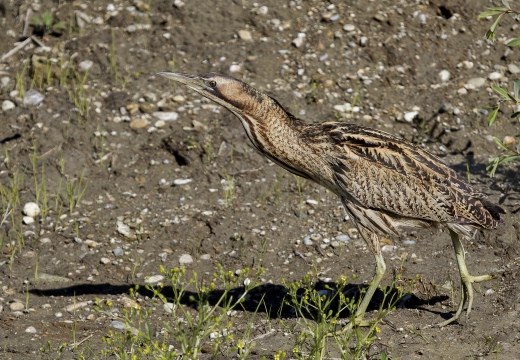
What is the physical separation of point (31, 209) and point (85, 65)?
217cm

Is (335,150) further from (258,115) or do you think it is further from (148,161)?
(148,161)

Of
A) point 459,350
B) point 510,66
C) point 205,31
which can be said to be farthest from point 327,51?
point 459,350

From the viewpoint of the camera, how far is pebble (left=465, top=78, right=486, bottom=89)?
9094mm

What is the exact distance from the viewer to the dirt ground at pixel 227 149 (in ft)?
22.4

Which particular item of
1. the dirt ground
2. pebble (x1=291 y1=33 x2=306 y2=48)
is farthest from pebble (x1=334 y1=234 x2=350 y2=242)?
pebble (x1=291 y1=33 x2=306 y2=48)

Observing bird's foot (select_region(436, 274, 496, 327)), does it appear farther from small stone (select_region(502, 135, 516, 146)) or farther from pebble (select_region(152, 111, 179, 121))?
pebble (select_region(152, 111, 179, 121))

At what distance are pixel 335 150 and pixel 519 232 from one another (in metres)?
2.00

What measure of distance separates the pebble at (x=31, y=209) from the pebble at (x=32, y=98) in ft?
4.84

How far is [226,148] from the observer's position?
27.7 ft

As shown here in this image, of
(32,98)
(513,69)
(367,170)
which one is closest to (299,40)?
(513,69)

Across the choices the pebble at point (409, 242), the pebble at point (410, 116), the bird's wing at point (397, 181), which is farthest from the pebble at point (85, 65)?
the pebble at point (409, 242)

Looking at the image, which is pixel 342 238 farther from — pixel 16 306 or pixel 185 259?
pixel 16 306

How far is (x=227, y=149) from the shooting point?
8.42 meters

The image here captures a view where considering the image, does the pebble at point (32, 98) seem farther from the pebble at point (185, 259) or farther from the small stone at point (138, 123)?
the pebble at point (185, 259)
